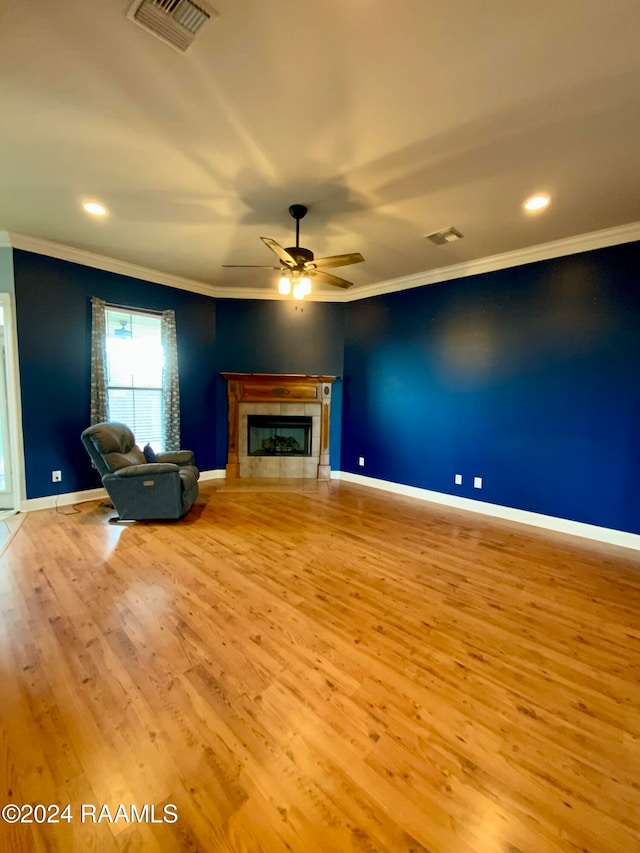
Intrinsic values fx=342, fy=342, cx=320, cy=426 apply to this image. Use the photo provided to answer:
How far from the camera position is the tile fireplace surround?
5.39m

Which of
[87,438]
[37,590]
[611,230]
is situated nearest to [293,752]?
[37,590]

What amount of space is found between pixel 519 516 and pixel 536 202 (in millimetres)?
3131

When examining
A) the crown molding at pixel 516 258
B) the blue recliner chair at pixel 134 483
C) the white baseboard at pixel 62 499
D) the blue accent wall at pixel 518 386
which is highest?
the crown molding at pixel 516 258

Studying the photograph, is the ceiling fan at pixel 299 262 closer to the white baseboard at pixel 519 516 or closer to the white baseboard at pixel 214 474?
the white baseboard at pixel 519 516

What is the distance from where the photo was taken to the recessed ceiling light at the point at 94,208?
302cm

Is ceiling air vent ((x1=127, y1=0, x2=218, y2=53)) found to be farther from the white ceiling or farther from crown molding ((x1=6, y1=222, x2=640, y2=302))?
crown molding ((x1=6, y1=222, x2=640, y2=302))

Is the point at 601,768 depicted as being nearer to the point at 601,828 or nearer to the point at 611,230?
the point at 601,828

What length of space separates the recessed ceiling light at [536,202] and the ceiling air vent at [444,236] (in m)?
0.62

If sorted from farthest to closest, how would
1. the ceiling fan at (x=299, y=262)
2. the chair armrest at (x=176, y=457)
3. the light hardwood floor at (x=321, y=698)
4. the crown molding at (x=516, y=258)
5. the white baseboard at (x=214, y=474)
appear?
the white baseboard at (x=214, y=474), the chair armrest at (x=176, y=457), the crown molding at (x=516, y=258), the ceiling fan at (x=299, y=262), the light hardwood floor at (x=321, y=698)

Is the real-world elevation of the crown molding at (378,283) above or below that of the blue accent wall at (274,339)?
above

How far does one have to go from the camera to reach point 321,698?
1.58 m

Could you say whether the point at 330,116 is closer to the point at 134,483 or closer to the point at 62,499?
the point at 134,483

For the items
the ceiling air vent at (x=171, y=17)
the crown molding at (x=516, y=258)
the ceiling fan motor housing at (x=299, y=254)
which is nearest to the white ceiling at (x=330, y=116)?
the ceiling air vent at (x=171, y=17)

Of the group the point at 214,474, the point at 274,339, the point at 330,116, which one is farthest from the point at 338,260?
the point at 214,474
